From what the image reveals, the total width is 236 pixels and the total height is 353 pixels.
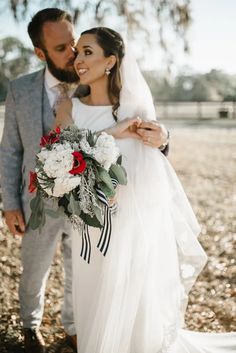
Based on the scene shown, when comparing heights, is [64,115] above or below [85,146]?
above

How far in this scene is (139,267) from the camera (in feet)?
9.79

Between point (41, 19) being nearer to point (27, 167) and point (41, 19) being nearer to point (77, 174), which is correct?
point (27, 167)

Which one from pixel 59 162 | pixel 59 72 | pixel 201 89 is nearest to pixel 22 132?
pixel 59 72

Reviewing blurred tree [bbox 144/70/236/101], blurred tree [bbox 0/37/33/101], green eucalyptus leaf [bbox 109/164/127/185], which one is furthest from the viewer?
blurred tree [bbox 144/70/236/101]

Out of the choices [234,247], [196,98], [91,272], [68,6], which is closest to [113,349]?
[91,272]

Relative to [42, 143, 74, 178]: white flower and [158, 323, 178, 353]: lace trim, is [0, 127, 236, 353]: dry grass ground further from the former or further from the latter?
[42, 143, 74, 178]: white flower

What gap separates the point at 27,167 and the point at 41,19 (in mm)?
1076

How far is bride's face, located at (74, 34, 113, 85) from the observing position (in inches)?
116

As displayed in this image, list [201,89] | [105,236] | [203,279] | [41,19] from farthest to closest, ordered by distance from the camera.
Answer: [201,89] → [203,279] → [41,19] → [105,236]

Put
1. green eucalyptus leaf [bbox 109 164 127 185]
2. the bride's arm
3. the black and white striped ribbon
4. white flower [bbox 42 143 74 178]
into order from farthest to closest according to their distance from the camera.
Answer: the bride's arm < the black and white striped ribbon < green eucalyptus leaf [bbox 109 164 127 185] < white flower [bbox 42 143 74 178]

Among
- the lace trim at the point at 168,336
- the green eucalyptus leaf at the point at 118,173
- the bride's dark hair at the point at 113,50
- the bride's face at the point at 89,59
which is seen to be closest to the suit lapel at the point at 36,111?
the bride's face at the point at 89,59

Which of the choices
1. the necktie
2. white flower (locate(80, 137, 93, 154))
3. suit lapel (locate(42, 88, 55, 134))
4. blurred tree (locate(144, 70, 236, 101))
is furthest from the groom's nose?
blurred tree (locate(144, 70, 236, 101))

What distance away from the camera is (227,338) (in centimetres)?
344

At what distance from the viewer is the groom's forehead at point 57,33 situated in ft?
10.4
